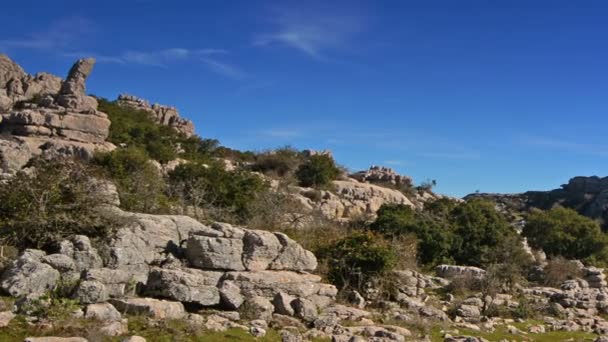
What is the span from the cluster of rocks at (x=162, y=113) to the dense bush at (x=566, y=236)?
143 feet

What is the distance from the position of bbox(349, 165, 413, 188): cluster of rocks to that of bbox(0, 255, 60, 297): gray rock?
5689 cm

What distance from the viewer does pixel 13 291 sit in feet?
43.9

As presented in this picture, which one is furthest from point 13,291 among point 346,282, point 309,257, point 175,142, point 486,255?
point 175,142

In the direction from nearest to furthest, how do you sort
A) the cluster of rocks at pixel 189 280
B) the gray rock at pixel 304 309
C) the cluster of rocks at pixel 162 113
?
the cluster of rocks at pixel 189 280, the gray rock at pixel 304 309, the cluster of rocks at pixel 162 113

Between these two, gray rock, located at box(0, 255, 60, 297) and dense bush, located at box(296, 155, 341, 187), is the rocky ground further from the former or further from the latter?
dense bush, located at box(296, 155, 341, 187)

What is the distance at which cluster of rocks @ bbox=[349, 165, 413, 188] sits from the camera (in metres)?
70.8

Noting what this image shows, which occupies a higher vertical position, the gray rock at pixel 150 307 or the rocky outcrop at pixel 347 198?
the rocky outcrop at pixel 347 198

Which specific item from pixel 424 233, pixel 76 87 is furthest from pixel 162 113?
pixel 424 233

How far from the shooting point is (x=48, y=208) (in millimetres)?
17109

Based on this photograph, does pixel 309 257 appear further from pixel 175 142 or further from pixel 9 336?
pixel 175 142

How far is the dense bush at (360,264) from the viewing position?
20.5 meters

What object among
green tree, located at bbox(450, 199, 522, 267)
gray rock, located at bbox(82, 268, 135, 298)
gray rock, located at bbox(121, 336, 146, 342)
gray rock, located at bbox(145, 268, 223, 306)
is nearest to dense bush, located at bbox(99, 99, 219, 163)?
green tree, located at bbox(450, 199, 522, 267)

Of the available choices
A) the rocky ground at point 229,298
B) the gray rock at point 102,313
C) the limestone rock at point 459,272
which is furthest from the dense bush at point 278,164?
the gray rock at point 102,313

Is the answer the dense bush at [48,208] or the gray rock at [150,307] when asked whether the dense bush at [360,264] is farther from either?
the dense bush at [48,208]
